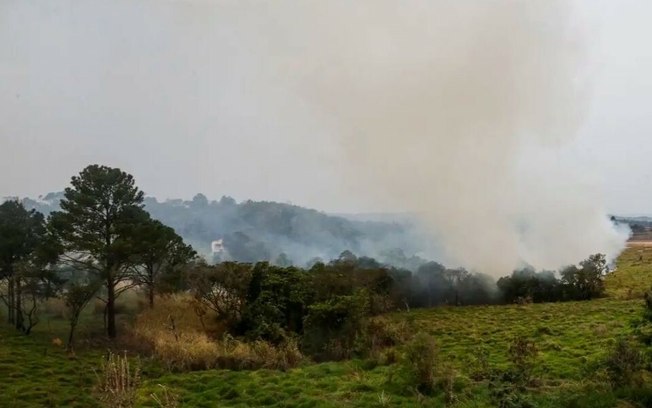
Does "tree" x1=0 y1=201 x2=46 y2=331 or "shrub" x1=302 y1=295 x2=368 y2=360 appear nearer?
"shrub" x1=302 y1=295 x2=368 y2=360

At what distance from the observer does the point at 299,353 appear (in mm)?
17797

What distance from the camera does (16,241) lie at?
1008 inches

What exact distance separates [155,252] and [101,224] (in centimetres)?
269

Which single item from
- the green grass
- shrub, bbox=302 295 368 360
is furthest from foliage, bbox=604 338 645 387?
the green grass

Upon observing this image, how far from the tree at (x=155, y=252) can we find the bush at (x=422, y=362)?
14949mm

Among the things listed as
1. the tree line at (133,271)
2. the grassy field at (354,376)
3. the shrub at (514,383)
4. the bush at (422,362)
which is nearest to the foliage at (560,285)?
the grassy field at (354,376)

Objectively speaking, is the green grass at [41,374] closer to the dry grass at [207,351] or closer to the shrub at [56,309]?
the dry grass at [207,351]

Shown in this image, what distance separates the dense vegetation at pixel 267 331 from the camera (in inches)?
475

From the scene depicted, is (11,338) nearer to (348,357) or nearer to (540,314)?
(348,357)

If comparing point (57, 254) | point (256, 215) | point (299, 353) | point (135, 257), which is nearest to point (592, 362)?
point (299, 353)

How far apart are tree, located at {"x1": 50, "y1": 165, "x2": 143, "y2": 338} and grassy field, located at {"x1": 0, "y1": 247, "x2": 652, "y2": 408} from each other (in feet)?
11.5

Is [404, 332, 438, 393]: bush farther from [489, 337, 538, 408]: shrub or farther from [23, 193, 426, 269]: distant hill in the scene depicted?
[23, 193, 426, 269]: distant hill

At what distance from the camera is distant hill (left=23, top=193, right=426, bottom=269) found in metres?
66.3

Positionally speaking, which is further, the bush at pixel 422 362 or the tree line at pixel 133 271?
the tree line at pixel 133 271
